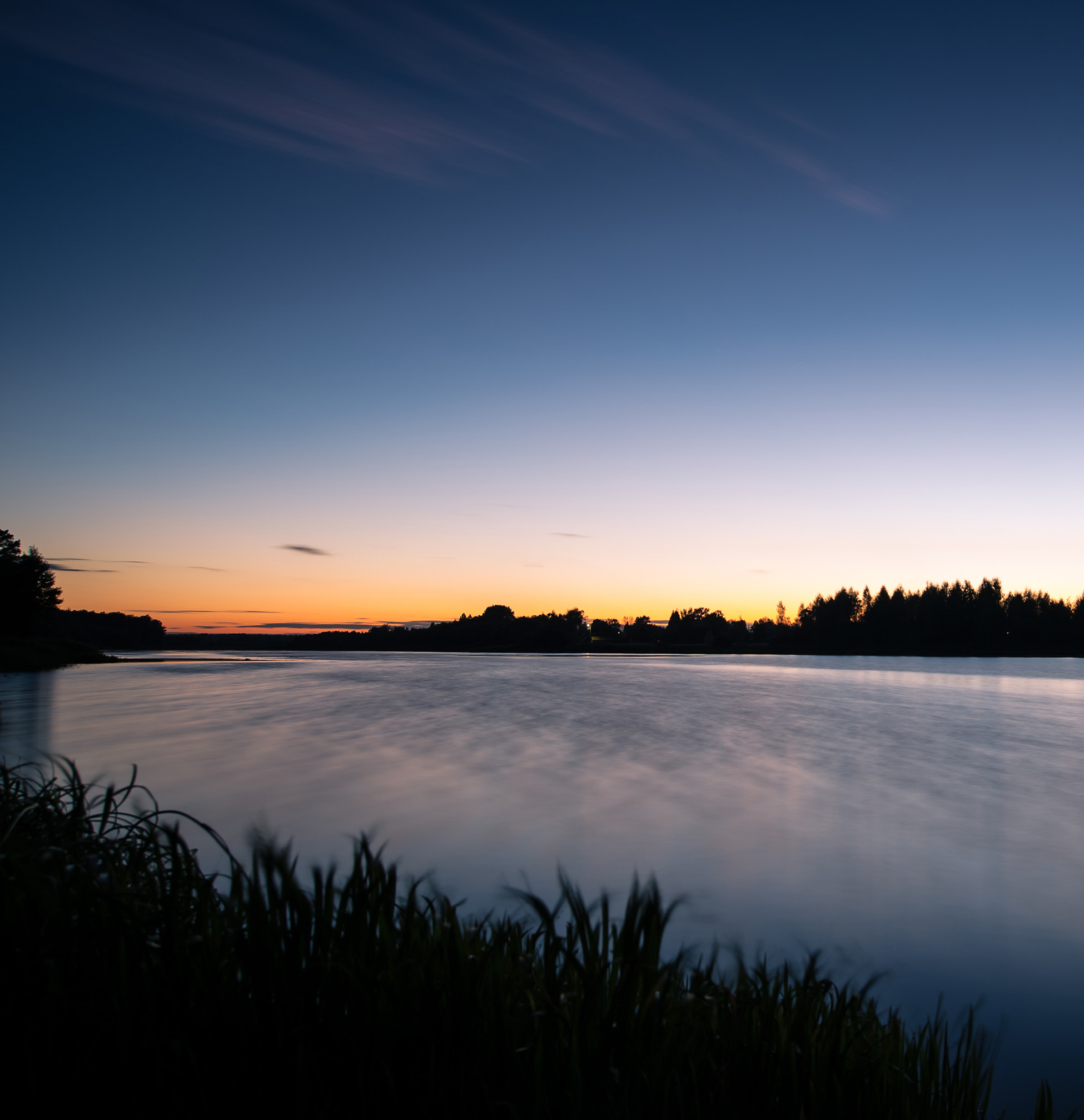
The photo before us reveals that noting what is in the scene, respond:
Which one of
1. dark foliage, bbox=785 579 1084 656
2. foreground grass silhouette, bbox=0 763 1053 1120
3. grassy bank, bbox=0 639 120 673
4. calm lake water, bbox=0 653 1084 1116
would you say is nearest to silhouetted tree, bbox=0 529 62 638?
grassy bank, bbox=0 639 120 673

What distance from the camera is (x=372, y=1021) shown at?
8.59ft

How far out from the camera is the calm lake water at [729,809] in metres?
6.18

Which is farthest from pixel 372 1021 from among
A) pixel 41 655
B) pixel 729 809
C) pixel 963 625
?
pixel 963 625

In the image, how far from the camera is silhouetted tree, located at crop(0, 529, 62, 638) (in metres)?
56.7

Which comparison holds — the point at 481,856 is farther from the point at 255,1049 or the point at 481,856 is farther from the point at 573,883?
the point at 255,1049

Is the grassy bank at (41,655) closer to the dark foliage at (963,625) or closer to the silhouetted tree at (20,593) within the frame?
the silhouetted tree at (20,593)

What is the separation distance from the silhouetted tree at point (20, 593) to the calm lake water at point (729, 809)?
110 feet

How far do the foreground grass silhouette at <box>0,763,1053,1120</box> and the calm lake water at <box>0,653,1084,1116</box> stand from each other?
522mm

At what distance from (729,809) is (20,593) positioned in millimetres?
62673

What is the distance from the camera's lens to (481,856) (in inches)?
345

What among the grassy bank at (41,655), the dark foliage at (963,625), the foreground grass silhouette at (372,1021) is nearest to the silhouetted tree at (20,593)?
the grassy bank at (41,655)

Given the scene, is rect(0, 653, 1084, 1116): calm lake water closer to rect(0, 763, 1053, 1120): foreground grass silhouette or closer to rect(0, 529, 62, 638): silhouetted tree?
rect(0, 763, 1053, 1120): foreground grass silhouette

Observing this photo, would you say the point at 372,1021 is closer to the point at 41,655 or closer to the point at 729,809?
the point at 729,809

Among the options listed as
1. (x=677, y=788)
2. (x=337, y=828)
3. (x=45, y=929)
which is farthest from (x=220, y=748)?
(x=45, y=929)
